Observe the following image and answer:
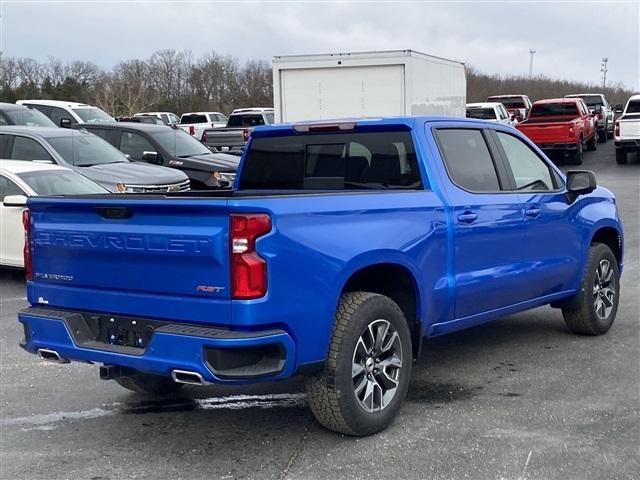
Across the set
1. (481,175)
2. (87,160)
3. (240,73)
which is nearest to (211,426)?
(481,175)

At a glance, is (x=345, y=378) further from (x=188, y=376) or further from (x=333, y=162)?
(x=333, y=162)

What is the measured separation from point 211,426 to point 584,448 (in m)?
2.21

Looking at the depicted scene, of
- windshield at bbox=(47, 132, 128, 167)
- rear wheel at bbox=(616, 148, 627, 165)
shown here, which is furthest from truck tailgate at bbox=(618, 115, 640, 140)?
windshield at bbox=(47, 132, 128, 167)

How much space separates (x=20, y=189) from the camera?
985 cm

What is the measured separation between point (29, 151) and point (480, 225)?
9.06 m

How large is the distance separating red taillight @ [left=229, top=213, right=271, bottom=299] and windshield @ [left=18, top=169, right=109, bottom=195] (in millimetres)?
6576

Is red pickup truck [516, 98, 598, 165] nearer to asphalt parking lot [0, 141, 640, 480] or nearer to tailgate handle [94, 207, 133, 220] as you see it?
asphalt parking lot [0, 141, 640, 480]

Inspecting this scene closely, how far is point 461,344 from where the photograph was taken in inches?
270

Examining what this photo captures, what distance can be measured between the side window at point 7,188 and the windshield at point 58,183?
0.47 feet

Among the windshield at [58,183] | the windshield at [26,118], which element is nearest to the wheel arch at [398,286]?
the windshield at [58,183]

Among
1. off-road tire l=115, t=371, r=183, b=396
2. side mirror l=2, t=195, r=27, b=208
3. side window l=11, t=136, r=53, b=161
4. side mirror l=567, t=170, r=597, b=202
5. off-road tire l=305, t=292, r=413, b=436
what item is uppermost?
side window l=11, t=136, r=53, b=161

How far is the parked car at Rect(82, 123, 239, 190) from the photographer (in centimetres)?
1541

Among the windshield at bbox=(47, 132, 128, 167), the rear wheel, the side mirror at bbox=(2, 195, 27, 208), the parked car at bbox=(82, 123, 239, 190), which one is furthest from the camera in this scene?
the rear wheel

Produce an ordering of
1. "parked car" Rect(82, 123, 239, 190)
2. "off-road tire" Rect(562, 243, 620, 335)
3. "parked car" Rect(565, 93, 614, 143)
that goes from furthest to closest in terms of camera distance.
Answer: "parked car" Rect(565, 93, 614, 143)
"parked car" Rect(82, 123, 239, 190)
"off-road tire" Rect(562, 243, 620, 335)
